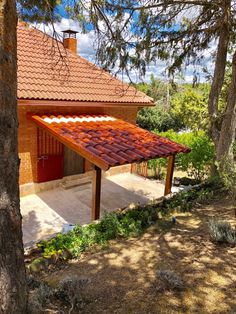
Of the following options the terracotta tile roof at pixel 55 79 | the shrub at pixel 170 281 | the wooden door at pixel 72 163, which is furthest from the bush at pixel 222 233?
the wooden door at pixel 72 163

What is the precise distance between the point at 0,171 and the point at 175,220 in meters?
6.21

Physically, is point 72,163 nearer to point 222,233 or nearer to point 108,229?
point 108,229

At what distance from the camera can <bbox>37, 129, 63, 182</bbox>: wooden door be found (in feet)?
37.2

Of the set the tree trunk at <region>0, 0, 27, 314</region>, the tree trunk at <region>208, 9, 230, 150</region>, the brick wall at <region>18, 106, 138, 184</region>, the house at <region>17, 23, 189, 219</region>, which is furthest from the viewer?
the brick wall at <region>18, 106, 138, 184</region>

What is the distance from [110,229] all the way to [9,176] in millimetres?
4931

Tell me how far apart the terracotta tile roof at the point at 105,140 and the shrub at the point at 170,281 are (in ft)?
11.9

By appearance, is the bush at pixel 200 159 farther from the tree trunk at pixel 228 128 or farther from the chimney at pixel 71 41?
the chimney at pixel 71 41

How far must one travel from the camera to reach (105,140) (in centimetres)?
977

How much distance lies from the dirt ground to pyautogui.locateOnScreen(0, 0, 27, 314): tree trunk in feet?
4.55

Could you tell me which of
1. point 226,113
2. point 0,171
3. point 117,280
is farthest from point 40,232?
point 226,113

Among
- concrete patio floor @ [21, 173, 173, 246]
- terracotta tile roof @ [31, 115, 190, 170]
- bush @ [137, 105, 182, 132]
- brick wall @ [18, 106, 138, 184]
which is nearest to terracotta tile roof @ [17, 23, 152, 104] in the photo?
brick wall @ [18, 106, 138, 184]

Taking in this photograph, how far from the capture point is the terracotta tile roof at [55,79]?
1060 cm

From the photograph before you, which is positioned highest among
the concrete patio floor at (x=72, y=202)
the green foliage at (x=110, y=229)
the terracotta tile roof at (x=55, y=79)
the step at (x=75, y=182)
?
the terracotta tile roof at (x=55, y=79)

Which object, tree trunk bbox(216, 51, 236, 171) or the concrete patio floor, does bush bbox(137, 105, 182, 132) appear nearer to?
the concrete patio floor
